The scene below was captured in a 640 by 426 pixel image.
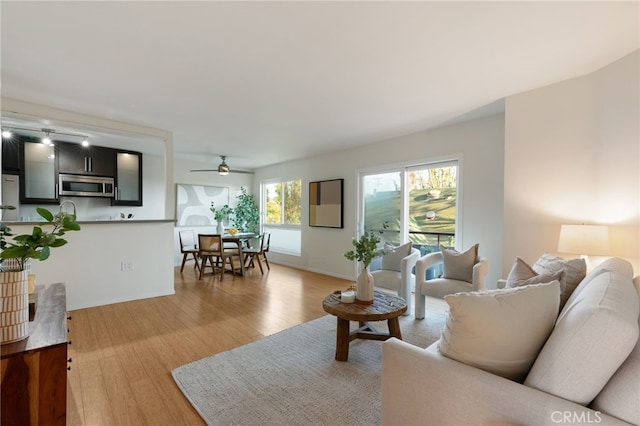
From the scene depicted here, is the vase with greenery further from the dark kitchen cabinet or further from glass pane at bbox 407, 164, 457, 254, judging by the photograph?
glass pane at bbox 407, 164, 457, 254

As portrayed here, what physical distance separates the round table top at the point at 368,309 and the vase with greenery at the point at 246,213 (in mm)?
5215

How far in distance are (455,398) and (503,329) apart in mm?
314

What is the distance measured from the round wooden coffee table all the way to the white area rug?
0.40ft

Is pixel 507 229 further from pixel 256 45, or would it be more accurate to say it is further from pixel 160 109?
pixel 160 109

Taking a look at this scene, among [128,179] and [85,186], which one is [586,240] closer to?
[128,179]

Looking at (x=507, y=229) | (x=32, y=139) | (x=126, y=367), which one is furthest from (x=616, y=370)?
(x=32, y=139)

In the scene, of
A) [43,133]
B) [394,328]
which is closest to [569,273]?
[394,328]

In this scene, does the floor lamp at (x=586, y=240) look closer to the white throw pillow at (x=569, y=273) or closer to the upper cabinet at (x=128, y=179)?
the white throw pillow at (x=569, y=273)

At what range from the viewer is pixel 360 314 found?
7.45ft

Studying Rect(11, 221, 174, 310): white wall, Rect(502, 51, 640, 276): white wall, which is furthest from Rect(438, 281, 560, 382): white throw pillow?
Rect(11, 221, 174, 310): white wall

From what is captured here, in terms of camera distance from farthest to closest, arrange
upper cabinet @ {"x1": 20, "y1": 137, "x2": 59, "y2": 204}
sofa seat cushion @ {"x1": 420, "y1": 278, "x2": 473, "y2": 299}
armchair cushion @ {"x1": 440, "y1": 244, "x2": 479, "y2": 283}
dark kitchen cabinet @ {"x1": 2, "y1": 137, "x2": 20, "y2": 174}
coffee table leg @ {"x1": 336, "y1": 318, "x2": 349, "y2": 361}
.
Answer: upper cabinet @ {"x1": 20, "y1": 137, "x2": 59, "y2": 204}
dark kitchen cabinet @ {"x1": 2, "y1": 137, "x2": 20, "y2": 174}
armchair cushion @ {"x1": 440, "y1": 244, "x2": 479, "y2": 283}
sofa seat cushion @ {"x1": 420, "y1": 278, "x2": 473, "y2": 299}
coffee table leg @ {"x1": 336, "y1": 318, "x2": 349, "y2": 361}

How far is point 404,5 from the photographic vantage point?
1687 millimetres

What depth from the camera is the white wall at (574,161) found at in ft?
7.52

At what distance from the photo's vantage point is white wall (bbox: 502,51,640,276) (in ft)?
7.52
